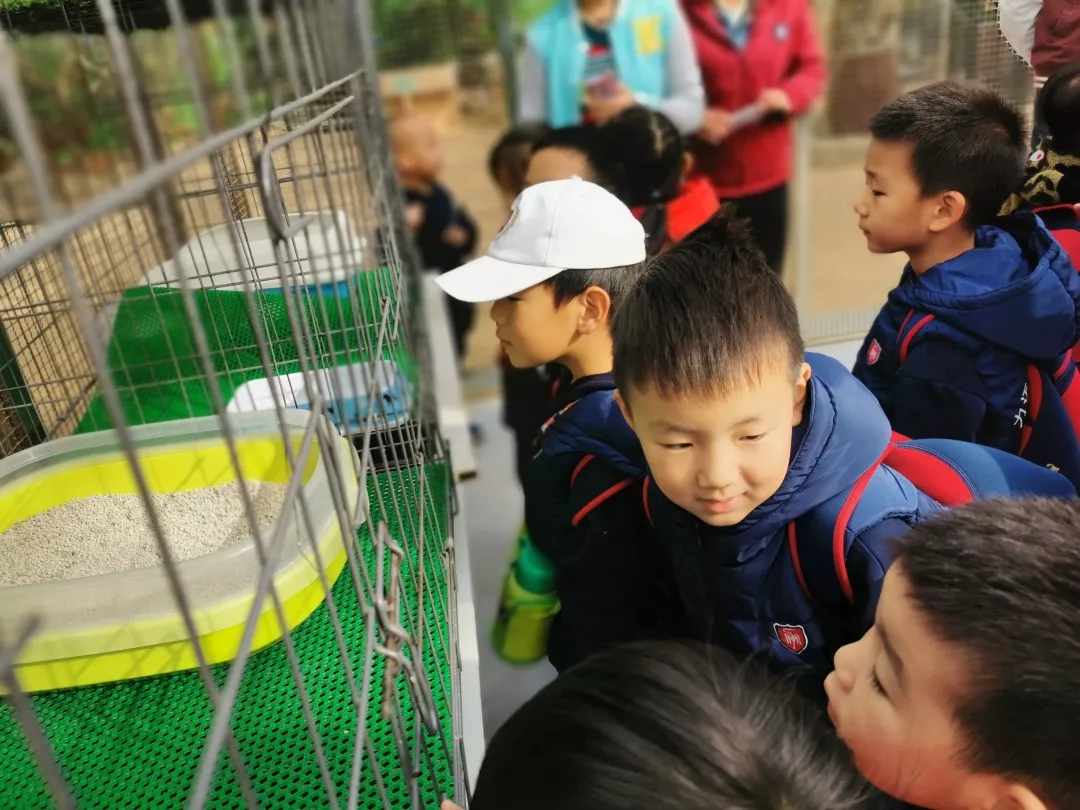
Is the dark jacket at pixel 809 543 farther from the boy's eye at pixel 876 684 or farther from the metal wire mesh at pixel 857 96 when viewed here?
the metal wire mesh at pixel 857 96

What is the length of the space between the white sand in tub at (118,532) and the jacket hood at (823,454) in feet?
1.95

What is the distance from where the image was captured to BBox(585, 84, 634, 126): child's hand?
184cm

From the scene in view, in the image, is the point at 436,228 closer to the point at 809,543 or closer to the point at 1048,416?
the point at 1048,416

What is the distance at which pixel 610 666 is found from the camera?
45cm

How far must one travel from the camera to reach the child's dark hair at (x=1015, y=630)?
420 mm

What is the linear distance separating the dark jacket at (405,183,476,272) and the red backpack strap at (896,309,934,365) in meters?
1.85

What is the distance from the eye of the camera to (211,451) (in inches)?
42.2

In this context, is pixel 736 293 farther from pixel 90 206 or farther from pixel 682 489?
pixel 90 206

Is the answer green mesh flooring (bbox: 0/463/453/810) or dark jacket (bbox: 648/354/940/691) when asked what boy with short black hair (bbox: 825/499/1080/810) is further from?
green mesh flooring (bbox: 0/463/453/810)

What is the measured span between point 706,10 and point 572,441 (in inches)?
61.8

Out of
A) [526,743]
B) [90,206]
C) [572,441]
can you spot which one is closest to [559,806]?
[526,743]

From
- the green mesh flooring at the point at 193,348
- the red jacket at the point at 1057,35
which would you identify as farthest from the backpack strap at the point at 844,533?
the red jacket at the point at 1057,35

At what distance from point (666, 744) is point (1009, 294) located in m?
0.76

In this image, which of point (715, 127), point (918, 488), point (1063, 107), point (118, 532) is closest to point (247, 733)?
point (118, 532)
